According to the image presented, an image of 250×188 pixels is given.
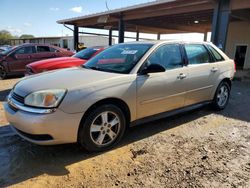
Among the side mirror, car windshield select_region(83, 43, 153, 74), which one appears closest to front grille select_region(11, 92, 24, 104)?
car windshield select_region(83, 43, 153, 74)

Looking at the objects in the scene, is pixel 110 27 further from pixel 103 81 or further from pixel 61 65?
pixel 103 81

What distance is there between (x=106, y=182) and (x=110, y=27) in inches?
847

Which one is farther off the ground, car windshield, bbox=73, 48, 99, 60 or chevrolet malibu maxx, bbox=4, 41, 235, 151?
car windshield, bbox=73, 48, 99, 60

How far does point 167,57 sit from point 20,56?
27.0 ft

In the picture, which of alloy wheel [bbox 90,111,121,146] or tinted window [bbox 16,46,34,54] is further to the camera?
tinted window [bbox 16,46,34,54]

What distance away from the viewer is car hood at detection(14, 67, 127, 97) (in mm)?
3111

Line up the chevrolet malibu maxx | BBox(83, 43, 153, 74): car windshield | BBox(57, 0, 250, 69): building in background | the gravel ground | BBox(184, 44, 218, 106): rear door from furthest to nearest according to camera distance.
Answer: BBox(57, 0, 250, 69): building in background → BBox(184, 44, 218, 106): rear door → BBox(83, 43, 153, 74): car windshield → the chevrolet malibu maxx → the gravel ground

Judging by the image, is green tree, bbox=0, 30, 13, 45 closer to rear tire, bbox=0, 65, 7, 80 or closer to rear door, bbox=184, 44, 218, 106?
rear tire, bbox=0, 65, 7, 80

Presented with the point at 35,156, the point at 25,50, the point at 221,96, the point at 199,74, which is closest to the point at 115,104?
the point at 35,156

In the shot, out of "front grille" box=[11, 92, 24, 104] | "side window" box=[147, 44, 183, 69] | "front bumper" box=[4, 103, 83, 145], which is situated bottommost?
"front bumper" box=[4, 103, 83, 145]

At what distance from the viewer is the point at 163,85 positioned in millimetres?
3934

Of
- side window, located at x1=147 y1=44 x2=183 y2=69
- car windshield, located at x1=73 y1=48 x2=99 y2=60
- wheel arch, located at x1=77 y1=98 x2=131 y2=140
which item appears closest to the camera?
wheel arch, located at x1=77 y1=98 x2=131 y2=140

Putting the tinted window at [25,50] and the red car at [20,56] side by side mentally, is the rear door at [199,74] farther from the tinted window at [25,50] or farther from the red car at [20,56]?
the tinted window at [25,50]

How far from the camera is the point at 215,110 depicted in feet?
18.1
